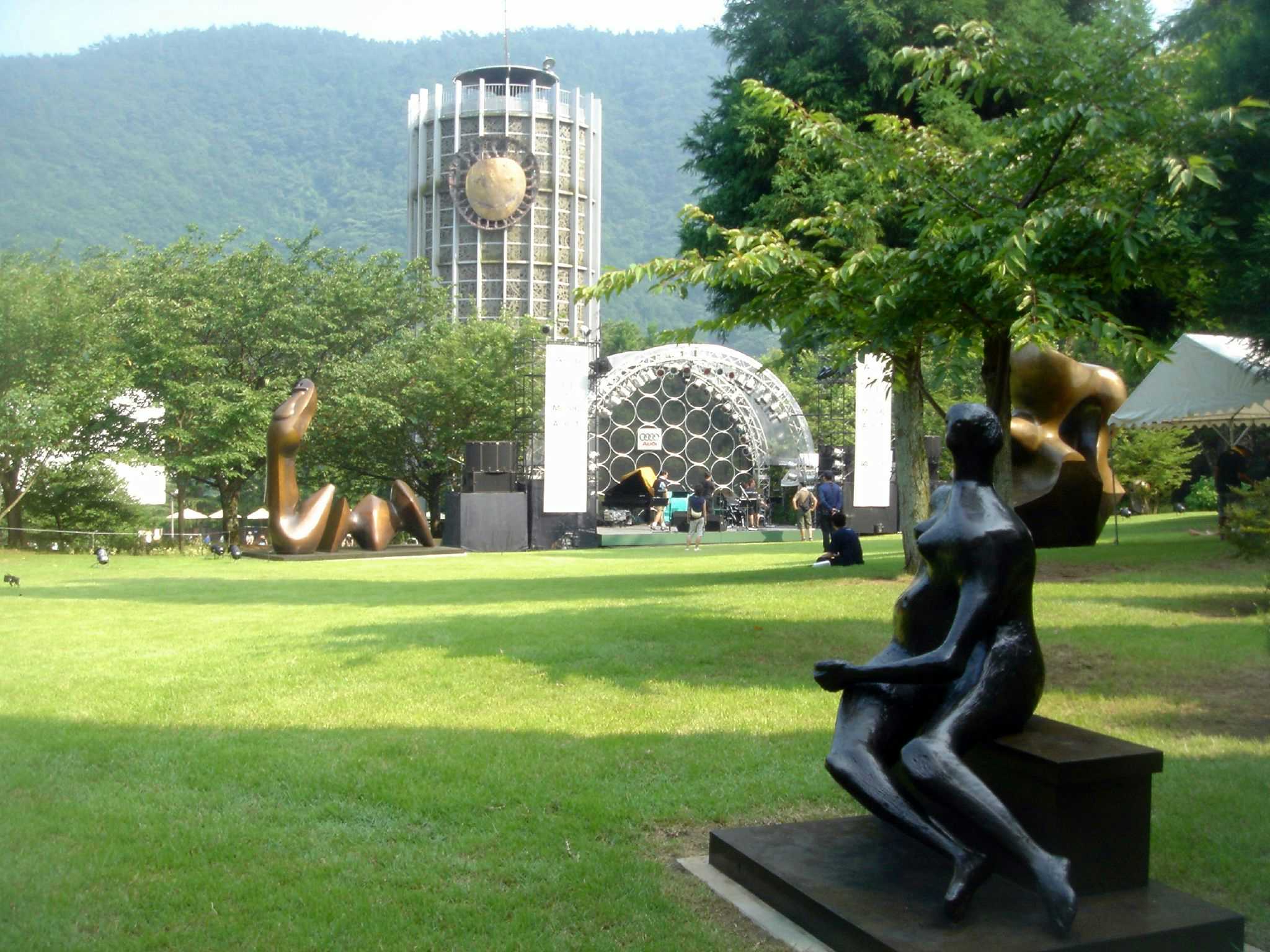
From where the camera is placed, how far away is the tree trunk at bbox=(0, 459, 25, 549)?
25.0m

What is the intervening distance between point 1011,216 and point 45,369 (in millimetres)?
21941

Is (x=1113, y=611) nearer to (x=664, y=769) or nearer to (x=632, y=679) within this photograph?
(x=632, y=679)

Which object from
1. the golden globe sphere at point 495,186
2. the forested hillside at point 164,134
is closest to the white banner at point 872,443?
the forested hillside at point 164,134

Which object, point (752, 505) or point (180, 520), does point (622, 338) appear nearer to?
point (752, 505)

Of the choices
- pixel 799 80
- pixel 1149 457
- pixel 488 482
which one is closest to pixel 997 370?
pixel 799 80

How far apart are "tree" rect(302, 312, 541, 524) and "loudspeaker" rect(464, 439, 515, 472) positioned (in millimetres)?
4623

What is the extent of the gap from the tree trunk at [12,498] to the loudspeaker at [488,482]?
9.09m

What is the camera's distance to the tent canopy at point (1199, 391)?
1566cm

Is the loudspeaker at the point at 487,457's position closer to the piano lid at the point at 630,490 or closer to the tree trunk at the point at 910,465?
the piano lid at the point at 630,490

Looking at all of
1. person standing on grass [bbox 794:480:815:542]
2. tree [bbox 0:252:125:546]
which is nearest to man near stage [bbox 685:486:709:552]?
person standing on grass [bbox 794:480:815:542]

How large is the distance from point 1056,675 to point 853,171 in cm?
658

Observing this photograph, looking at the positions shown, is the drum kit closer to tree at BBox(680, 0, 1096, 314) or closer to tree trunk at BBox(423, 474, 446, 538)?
tree trunk at BBox(423, 474, 446, 538)

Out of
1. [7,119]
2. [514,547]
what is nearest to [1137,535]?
[514,547]

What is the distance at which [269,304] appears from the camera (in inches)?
1203
